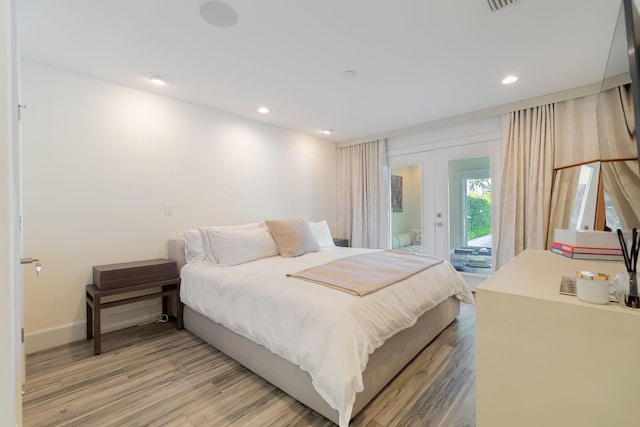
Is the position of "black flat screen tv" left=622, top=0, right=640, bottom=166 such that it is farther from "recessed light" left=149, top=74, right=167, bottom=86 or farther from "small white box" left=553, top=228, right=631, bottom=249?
"recessed light" left=149, top=74, right=167, bottom=86

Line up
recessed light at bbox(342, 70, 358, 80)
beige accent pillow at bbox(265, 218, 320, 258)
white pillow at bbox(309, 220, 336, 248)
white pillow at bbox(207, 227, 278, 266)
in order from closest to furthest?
1. recessed light at bbox(342, 70, 358, 80)
2. white pillow at bbox(207, 227, 278, 266)
3. beige accent pillow at bbox(265, 218, 320, 258)
4. white pillow at bbox(309, 220, 336, 248)

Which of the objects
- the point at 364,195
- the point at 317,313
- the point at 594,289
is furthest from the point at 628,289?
the point at 364,195

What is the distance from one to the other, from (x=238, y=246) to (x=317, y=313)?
1.41 m

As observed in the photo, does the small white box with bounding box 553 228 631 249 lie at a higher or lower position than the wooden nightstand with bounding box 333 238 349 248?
higher

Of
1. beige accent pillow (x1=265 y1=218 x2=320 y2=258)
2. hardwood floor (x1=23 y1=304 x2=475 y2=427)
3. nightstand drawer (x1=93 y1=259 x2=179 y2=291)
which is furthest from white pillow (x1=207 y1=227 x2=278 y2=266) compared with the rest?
hardwood floor (x1=23 y1=304 x2=475 y2=427)

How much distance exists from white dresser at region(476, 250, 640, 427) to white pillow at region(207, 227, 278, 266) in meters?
2.14

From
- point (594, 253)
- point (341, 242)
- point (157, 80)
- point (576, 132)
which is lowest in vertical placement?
point (341, 242)

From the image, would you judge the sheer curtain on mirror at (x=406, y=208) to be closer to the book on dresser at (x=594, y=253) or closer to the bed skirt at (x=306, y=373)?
the bed skirt at (x=306, y=373)

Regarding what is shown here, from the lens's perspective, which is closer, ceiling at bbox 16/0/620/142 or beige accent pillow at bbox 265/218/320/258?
ceiling at bbox 16/0/620/142

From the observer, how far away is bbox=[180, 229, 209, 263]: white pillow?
2770 mm

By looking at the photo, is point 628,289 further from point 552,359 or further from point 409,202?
point 409,202

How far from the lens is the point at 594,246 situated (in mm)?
1505

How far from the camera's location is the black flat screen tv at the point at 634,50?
0.80 meters

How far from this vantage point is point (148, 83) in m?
2.67
